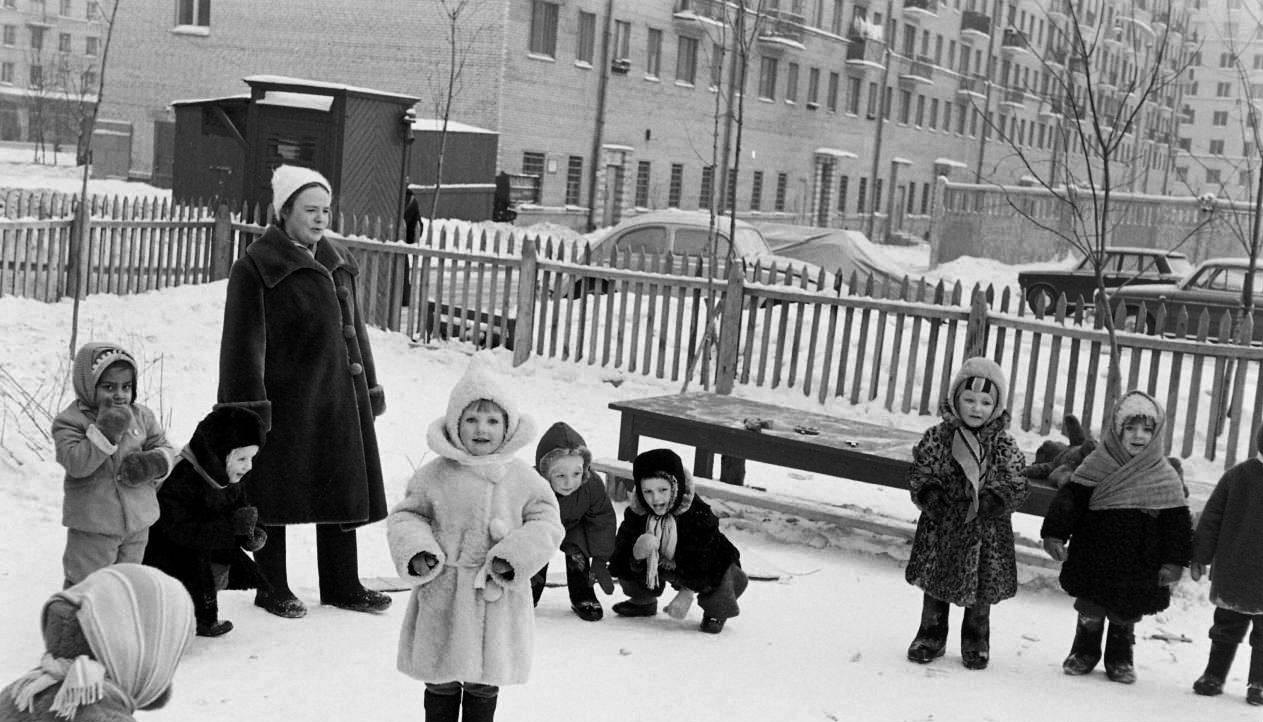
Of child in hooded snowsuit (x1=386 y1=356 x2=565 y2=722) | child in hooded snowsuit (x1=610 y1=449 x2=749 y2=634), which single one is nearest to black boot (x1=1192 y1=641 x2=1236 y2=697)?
child in hooded snowsuit (x1=610 y1=449 x2=749 y2=634)

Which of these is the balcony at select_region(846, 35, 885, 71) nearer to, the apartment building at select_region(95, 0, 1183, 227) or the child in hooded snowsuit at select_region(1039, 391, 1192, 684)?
the apartment building at select_region(95, 0, 1183, 227)

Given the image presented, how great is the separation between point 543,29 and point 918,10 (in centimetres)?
2344

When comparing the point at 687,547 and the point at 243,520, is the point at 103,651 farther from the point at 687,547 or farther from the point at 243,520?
the point at 687,547

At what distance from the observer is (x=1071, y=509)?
18.6 feet

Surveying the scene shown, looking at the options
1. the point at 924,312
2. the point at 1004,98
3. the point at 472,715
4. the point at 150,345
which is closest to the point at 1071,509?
the point at 472,715

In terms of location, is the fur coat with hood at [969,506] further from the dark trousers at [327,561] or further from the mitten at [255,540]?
the mitten at [255,540]

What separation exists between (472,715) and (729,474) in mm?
4975

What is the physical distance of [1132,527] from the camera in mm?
5570

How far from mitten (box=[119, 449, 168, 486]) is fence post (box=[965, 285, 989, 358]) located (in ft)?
24.7

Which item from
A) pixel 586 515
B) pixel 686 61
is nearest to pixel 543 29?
pixel 686 61

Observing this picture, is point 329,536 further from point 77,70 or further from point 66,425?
point 77,70

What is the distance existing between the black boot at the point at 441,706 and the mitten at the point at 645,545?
1844mm

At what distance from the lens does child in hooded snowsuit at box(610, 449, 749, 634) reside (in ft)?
19.4

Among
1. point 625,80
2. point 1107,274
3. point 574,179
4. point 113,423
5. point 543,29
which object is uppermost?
point 543,29
